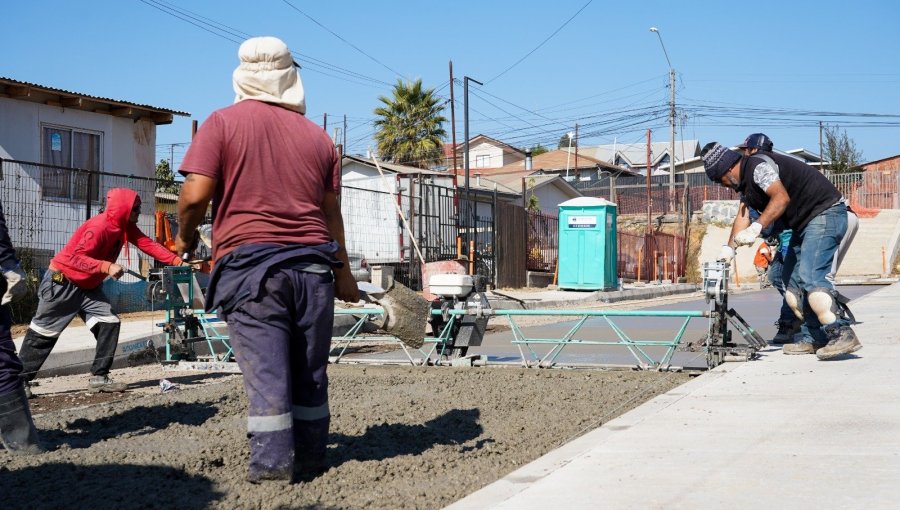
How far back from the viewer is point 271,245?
13.4 ft

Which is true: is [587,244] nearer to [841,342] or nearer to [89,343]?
[89,343]

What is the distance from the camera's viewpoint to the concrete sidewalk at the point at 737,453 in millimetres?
3568

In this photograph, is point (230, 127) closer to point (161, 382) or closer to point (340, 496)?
point (340, 496)

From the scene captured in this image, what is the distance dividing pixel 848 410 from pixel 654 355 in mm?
4232

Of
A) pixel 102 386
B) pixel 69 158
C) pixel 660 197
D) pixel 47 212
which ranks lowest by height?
pixel 102 386

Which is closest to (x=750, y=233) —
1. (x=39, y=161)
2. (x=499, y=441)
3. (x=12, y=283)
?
(x=499, y=441)

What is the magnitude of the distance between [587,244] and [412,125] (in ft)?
93.7

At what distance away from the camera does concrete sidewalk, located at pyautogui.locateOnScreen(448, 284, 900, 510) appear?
3.57m

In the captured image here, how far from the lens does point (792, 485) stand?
12.1 feet

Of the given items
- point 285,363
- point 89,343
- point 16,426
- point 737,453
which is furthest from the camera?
point 89,343

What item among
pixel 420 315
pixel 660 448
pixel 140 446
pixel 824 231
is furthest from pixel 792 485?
pixel 824 231

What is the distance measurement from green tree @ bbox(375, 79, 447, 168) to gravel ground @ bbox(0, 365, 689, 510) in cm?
4382

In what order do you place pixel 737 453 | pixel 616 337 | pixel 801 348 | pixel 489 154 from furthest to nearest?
pixel 489 154, pixel 616 337, pixel 801 348, pixel 737 453

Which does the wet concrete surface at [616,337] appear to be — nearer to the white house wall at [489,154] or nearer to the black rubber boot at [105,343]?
the black rubber boot at [105,343]
